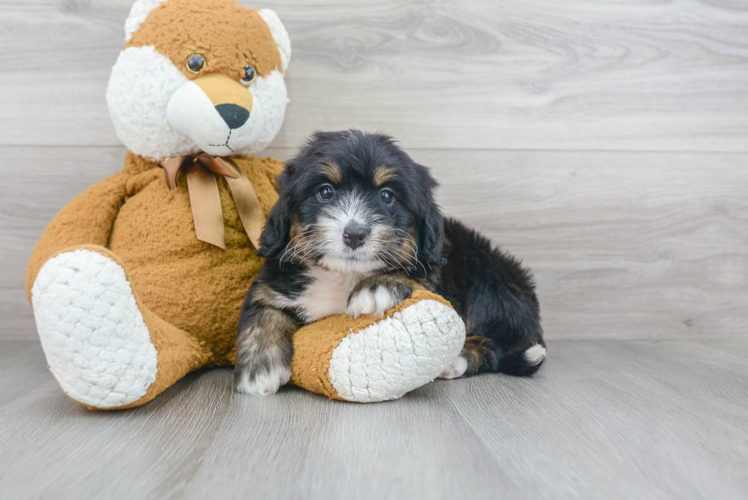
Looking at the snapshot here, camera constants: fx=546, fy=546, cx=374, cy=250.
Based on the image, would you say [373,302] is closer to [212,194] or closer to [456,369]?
[456,369]

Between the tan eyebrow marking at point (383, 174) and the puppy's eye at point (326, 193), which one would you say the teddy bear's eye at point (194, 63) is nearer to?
the puppy's eye at point (326, 193)

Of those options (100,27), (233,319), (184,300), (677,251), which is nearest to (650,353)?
(677,251)

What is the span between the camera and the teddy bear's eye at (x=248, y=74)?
2.17 m

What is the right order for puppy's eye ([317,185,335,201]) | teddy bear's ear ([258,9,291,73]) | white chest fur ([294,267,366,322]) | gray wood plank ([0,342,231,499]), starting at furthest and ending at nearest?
1. teddy bear's ear ([258,9,291,73])
2. white chest fur ([294,267,366,322])
3. puppy's eye ([317,185,335,201])
4. gray wood plank ([0,342,231,499])

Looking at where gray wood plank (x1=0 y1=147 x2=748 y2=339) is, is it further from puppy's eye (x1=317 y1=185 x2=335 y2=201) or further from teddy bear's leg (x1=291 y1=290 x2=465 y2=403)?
teddy bear's leg (x1=291 y1=290 x2=465 y2=403)

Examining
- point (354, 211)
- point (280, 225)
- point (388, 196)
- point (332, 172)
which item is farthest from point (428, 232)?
point (280, 225)

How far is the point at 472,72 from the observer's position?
2.85m

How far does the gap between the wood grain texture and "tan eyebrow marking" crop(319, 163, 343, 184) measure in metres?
0.75

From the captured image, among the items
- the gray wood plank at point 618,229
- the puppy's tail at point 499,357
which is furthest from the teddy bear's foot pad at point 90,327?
the gray wood plank at point 618,229

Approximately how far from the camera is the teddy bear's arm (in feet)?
6.75

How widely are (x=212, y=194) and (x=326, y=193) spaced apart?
1.86 ft

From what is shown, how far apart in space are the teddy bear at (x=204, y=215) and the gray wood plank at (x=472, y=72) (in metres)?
0.49

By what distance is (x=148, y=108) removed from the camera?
2.10 metres

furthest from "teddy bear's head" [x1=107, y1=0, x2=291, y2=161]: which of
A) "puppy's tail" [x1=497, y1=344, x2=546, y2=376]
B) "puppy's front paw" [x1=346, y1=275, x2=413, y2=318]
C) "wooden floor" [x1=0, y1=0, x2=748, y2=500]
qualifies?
"puppy's tail" [x1=497, y1=344, x2=546, y2=376]
